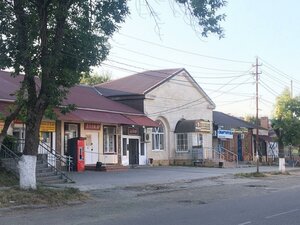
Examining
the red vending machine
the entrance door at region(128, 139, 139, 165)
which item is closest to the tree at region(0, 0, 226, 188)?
the red vending machine

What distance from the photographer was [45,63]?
16781mm

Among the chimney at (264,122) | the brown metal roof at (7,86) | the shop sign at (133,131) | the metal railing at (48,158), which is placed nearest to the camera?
the metal railing at (48,158)

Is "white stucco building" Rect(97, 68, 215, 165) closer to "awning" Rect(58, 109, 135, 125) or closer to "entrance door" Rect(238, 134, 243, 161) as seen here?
"awning" Rect(58, 109, 135, 125)

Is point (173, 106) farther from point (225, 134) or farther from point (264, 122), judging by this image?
point (264, 122)

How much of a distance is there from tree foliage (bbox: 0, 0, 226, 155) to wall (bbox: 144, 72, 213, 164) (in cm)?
2132

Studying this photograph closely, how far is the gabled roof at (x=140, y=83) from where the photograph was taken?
40125 mm

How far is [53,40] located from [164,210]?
7123mm

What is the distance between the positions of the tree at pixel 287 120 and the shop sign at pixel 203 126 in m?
8.31

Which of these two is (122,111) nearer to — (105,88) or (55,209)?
(105,88)

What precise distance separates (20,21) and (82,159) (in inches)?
609

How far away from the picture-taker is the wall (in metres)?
40.4

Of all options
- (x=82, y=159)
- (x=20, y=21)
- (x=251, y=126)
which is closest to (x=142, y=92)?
(x=82, y=159)

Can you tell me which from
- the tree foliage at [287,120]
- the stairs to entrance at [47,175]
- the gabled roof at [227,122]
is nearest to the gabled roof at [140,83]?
the gabled roof at [227,122]

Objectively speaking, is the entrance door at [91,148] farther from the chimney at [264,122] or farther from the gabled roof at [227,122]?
the chimney at [264,122]
